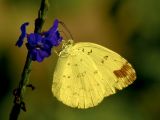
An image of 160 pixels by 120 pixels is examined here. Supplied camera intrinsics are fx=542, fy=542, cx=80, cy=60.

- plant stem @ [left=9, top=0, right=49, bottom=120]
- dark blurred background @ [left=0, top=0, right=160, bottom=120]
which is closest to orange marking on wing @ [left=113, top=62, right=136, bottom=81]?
plant stem @ [left=9, top=0, right=49, bottom=120]

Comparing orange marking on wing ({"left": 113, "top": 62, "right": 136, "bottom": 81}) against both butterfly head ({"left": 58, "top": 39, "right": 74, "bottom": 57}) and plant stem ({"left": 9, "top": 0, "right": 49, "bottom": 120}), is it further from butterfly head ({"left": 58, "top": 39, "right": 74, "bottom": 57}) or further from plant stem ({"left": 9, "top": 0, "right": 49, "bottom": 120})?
plant stem ({"left": 9, "top": 0, "right": 49, "bottom": 120})

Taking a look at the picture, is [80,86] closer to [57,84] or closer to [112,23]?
[57,84]

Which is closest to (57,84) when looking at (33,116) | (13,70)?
(33,116)

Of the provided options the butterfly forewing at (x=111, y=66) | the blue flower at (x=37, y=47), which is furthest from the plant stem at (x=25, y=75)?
the butterfly forewing at (x=111, y=66)

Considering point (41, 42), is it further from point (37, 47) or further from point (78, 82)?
point (78, 82)

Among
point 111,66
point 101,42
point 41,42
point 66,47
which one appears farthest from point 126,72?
point 101,42

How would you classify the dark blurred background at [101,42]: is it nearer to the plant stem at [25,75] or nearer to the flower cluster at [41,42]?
the flower cluster at [41,42]

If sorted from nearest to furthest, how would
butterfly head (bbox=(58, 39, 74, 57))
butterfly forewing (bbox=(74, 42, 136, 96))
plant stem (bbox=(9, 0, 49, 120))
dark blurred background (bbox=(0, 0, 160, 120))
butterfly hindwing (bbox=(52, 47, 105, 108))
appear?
plant stem (bbox=(9, 0, 49, 120)) → butterfly head (bbox=(58, 39, 74, 57)) → butterfly hindwing (bbox=(52, 47, 105, 108)) → butterfly forewing (bbox=(74, 42, 136, 96)) → dark blurred background (bbox=(0, 0, 160, 120))
